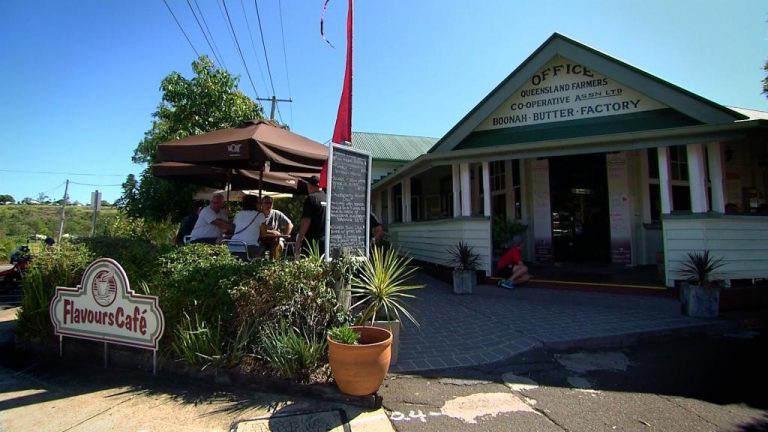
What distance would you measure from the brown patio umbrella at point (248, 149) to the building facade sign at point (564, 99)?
5032 mm

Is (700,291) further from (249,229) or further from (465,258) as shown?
(249,229)

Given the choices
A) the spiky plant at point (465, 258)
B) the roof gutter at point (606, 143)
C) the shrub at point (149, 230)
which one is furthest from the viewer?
the shrub at point (149, 230)

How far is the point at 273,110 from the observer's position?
2050 centimetres

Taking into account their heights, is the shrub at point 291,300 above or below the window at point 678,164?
below

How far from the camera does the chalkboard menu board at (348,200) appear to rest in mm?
4332

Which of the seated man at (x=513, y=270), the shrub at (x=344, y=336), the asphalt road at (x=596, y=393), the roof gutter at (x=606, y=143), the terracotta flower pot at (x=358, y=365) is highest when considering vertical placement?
the roof gutter at (x=606, y=143)

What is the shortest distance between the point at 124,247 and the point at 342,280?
2972 millimetres

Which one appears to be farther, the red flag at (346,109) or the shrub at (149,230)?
the shrub at (149,230)

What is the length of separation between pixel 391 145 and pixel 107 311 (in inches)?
817

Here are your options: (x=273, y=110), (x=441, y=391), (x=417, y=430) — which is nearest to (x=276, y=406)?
(x=417, y=430)

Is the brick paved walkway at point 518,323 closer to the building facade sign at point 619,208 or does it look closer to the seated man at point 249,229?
the seated man at point 249,229

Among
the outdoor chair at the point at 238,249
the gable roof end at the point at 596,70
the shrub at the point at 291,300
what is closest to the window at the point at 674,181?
the gable roof end at the point at 596,70

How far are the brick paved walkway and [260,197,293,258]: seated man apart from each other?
2378 millimetres

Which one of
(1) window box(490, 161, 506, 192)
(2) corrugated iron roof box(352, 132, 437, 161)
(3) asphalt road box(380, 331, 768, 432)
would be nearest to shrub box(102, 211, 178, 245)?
(1) window box(490, 161, 506, 192)
